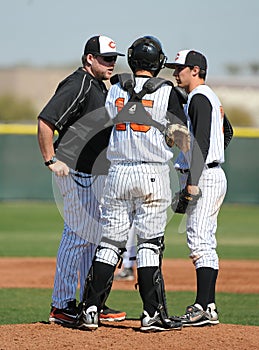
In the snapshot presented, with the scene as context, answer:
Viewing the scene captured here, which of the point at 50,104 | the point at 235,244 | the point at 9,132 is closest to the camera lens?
the point at 50,104

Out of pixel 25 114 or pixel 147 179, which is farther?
pixel 25 114

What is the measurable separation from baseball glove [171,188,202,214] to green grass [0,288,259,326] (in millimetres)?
1801

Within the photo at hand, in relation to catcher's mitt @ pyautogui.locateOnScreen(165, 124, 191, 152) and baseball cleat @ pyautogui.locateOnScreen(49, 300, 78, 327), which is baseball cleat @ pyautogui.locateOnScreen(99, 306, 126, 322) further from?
catcher's mitt @ pyautogui.locateOnScreen(165, 124, 191, 152)

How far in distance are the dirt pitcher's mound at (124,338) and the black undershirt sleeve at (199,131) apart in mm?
948

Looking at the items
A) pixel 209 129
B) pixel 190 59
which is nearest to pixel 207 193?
pixel 209 129

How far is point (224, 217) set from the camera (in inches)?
702

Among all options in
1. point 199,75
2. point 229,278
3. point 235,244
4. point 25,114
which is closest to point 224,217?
point 235,244

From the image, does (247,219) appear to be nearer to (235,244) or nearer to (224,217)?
(224,217)

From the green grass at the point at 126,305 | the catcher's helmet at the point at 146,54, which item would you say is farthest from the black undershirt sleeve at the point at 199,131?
the green grass at the point at 126,305

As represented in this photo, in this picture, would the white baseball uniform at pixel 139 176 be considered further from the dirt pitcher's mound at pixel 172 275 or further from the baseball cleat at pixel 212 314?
the dirt pitcher's mound at pixel 172 275

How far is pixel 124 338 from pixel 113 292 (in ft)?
12.3

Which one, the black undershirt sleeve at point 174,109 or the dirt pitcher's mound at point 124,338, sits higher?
the black undershirt sleeve at point 174,109

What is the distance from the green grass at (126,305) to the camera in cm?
676

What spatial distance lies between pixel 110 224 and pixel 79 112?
905 millimetres
